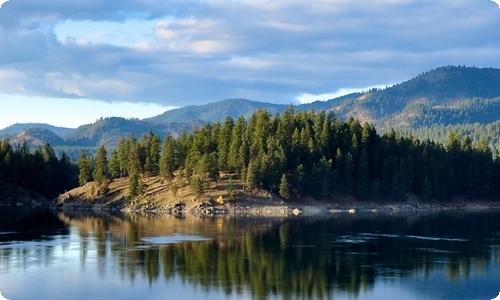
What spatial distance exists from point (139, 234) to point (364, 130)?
7407 centimetres

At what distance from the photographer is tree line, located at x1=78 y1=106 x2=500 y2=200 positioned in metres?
148

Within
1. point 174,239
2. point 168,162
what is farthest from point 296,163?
point 174,239

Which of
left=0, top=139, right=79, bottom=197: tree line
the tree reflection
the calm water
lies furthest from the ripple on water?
left=0, top=139, right=79, bottom=197: tree line

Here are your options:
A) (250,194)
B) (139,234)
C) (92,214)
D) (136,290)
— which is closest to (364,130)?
(250,194)

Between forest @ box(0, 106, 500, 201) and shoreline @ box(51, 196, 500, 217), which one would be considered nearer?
shoreline @ box(51, 196, 500, 217)

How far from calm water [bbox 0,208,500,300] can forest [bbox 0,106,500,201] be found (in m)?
27.6

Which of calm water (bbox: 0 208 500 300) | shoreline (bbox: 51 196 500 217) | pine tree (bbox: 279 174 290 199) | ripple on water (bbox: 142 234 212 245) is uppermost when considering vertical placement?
pine tree (bbox: 279 174 290 199)

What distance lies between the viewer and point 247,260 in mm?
77812

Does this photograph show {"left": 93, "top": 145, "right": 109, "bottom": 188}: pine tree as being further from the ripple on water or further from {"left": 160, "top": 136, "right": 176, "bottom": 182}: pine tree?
the ripple on water

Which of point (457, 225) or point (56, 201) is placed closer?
point (457, 225)

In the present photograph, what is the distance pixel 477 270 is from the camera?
7300 centimetres

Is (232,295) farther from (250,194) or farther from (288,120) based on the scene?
(288,120)

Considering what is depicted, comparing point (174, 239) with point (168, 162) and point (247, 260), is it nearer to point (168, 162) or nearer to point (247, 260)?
point (247, 260)

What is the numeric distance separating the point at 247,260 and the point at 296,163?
246ft
